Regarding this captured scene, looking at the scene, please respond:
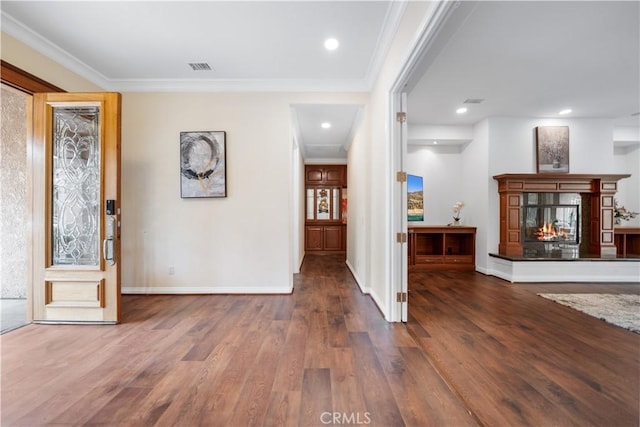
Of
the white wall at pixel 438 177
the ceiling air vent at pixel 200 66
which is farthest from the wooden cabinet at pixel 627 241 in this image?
the ceiling air vent at pixel 200 66

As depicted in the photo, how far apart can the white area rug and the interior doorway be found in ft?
23.1

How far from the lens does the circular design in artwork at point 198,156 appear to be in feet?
12.4

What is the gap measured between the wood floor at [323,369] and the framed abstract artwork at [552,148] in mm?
3057

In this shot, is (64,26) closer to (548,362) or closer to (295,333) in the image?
(295,333)

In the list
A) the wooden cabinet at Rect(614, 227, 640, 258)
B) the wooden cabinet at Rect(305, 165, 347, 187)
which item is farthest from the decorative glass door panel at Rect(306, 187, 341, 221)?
the wooden cabinet at Rect(614, 227, 640, 258)

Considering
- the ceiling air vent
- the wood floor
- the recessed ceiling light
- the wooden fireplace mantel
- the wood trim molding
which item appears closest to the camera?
the wood floor

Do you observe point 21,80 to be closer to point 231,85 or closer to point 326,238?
point 231,85

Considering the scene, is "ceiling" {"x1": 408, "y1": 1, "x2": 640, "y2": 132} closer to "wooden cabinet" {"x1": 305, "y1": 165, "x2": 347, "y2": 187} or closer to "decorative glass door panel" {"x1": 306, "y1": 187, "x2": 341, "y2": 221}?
"wooden cabinet" {"x1": 305, "y1": 165, "x2": 347, "y2": 187}

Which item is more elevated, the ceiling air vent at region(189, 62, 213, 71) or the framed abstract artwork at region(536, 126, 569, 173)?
the ceiling air vent at region(189, 62, 213, 71)

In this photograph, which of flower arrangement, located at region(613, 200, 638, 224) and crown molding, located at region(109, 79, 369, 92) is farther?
flower arrangement, located at region(613, 200, 638, 224)

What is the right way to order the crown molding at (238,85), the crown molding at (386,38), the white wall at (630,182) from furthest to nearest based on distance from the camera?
1. the white wall at (630,182)
2. the crown molding at (238,85)
3. the crown molding at (386,38)

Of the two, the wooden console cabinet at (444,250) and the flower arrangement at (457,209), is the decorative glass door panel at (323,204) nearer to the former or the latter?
the wooden console cabinet at (444,250)

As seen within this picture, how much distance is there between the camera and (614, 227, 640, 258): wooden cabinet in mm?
5559

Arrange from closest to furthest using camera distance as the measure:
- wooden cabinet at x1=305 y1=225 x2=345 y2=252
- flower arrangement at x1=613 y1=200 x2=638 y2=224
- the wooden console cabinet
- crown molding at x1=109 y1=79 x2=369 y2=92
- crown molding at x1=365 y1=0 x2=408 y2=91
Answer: crown molding at x1=365 y1=0 x2=408 y2=91
crown molding at x1=109 y1=79 x2=369 y2=92
the wooden console cabinet
flower arrangement at x1=613 y1=200 x2=638 y2=224
wooden cabinet at x1=305 y1=225 x2=345 y2=252
